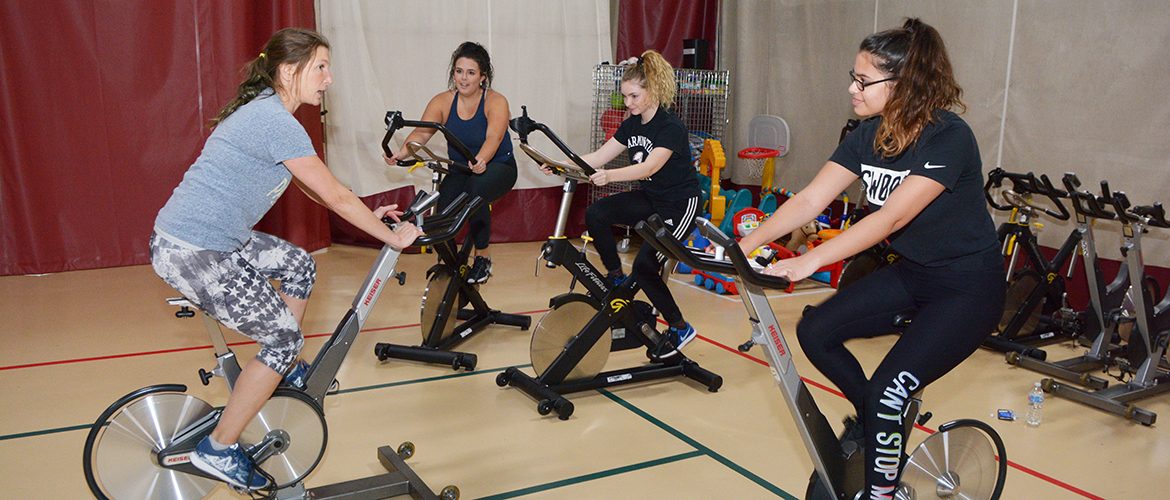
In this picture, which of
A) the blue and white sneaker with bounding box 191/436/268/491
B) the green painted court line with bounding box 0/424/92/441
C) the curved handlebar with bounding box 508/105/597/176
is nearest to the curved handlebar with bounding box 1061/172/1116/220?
the curved handlebar with bounding box 508/105/597/176

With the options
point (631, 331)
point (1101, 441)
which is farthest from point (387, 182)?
point (1101, 441)

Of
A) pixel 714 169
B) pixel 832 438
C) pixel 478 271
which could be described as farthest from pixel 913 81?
pixel 714 169

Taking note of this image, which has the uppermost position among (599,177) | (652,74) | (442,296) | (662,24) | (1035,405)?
(662,24)

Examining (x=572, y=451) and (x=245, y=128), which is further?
(x=572, y=451)

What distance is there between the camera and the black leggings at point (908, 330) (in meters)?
2.43

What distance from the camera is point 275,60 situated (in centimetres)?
264

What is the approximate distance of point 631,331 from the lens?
13.7ft

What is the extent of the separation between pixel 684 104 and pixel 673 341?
11.9ft

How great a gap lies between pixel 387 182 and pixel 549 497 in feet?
14.7

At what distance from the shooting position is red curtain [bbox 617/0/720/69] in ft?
26.2

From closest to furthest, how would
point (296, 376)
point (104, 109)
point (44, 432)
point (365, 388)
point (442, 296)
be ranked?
point (296, 376) < point (44, 432) < point (365, 388) < point (442, 296) < point (104, 109)

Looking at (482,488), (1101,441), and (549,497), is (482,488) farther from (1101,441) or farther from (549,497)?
(1101,441)

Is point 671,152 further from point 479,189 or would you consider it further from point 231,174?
point 231,174

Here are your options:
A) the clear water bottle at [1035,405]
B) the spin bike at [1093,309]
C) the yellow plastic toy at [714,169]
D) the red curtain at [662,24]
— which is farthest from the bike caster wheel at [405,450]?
the red curtain at [662,24]
